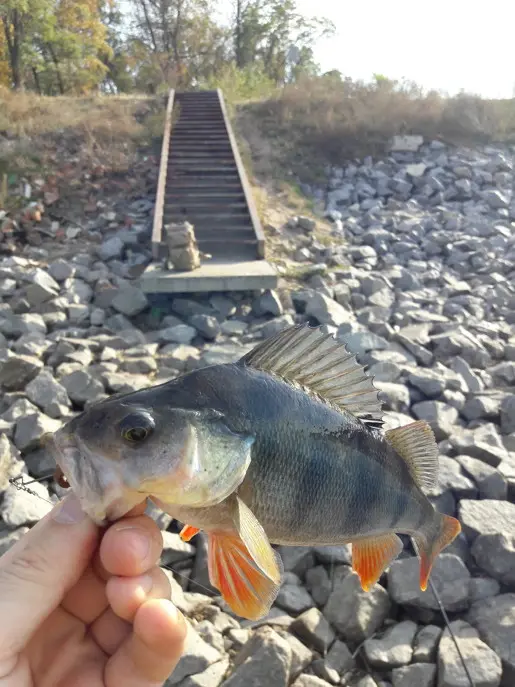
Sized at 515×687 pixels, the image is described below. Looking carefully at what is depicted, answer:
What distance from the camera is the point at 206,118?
15109 millimetres

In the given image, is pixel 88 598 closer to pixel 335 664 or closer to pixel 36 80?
pixel 335 664

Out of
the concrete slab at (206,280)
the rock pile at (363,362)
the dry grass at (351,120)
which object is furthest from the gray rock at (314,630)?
the dry grass at (351,120)

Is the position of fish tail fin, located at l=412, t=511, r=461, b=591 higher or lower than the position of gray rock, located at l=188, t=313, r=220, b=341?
higher

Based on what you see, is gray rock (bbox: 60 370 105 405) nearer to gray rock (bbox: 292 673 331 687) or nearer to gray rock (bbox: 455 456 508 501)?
gray rock (bbox: 292 673 331 687)

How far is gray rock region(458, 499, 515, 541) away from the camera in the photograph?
3822 millimetres

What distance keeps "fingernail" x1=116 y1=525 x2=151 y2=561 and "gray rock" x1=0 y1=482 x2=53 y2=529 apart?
2184 millimetres

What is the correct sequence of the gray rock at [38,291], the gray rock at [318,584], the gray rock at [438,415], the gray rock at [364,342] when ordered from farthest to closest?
the gray rock at [38,291]
the gray rock at [364,342]
the gray rock at [438,415]
the gray rock at [318,584]

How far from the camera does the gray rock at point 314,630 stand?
3.18m

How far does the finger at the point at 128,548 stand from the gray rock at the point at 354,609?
2.08 metres

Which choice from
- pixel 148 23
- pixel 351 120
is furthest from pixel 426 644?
pixel 148 23

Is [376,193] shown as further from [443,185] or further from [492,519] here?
[492,519]

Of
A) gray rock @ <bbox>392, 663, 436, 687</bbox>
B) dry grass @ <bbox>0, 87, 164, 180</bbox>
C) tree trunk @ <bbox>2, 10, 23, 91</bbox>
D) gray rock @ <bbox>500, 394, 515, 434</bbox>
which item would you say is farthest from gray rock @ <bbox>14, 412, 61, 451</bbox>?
tree trunk @ <bbox>2, 10, 23, 91</bbox>

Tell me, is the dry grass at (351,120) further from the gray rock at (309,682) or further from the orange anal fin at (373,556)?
the orange anal fin at (373,556)

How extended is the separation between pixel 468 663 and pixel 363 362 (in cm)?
364
